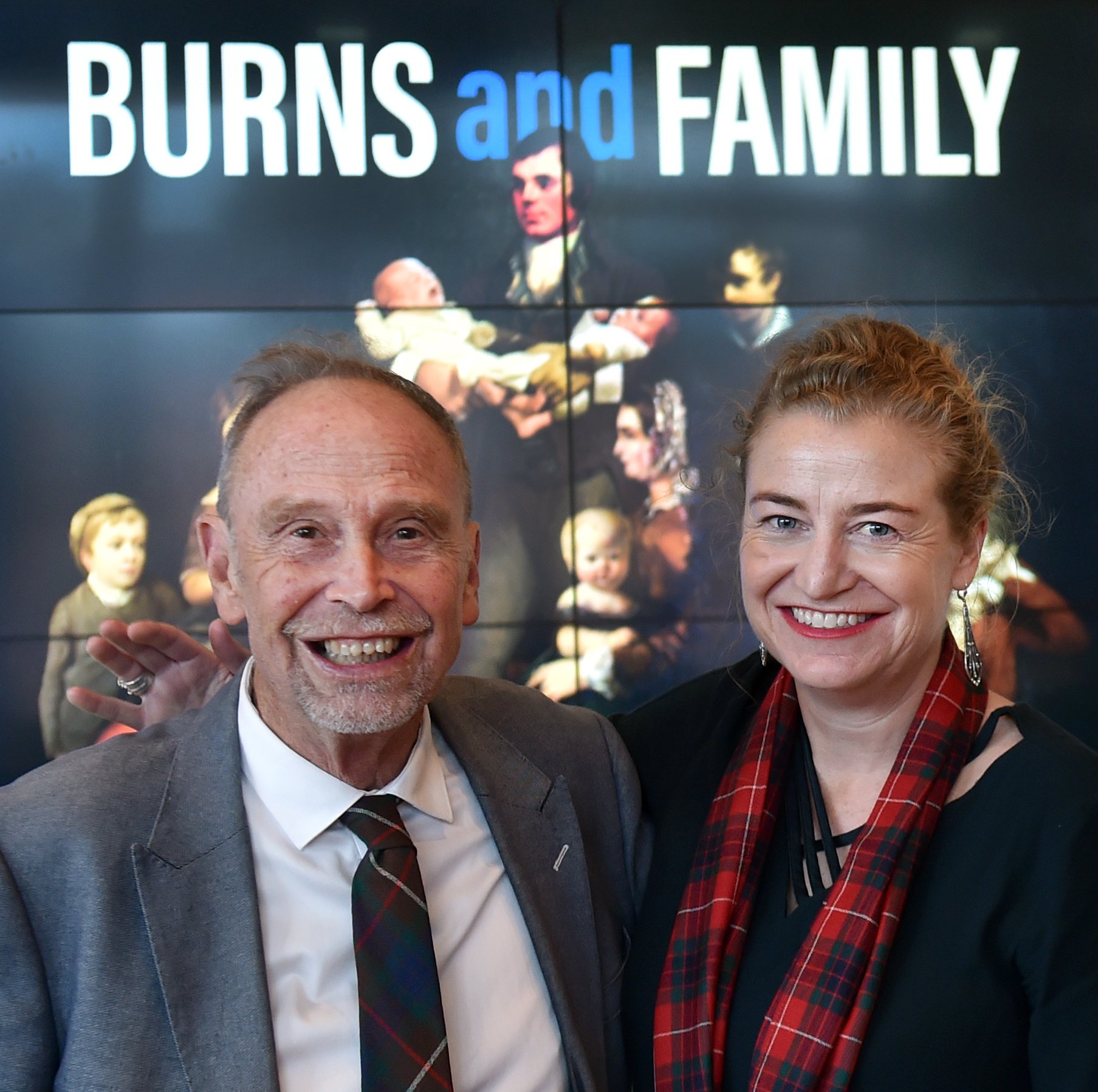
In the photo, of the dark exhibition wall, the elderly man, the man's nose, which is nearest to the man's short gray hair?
the elderly man

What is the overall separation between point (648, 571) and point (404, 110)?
2.19m

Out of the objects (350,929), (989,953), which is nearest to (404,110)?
(350,929)

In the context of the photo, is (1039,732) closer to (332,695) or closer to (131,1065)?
(332,695)

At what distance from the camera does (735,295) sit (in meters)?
5.29

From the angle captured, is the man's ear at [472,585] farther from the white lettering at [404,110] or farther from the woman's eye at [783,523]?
the white lettering at [404,110]

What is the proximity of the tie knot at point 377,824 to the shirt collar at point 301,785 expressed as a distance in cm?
1

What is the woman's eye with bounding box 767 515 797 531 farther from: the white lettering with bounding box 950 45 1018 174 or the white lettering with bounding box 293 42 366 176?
the white lettering with bounding box 950 45 1018 174

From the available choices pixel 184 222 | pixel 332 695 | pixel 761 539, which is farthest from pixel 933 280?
pixel 332 695

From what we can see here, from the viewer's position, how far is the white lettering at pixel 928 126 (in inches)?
213

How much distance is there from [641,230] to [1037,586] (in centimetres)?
224

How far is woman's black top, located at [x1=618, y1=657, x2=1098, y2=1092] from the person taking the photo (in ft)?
5.24

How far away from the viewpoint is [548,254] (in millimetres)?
5262

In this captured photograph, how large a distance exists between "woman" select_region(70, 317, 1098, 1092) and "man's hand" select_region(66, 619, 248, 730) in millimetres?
18

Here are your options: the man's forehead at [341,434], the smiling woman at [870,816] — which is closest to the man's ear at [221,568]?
the man's forehead at [341,434]
